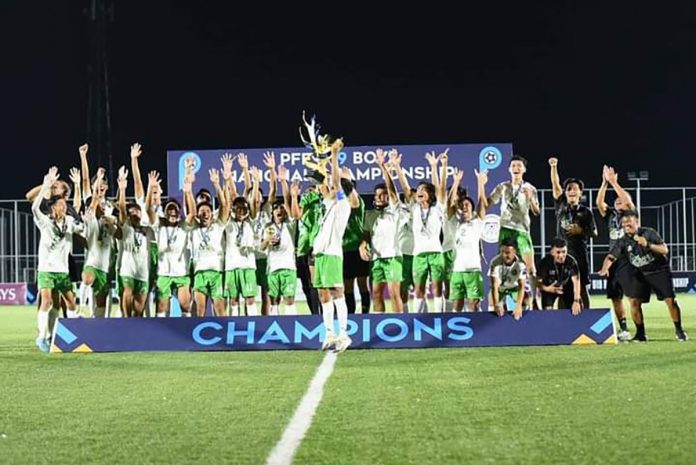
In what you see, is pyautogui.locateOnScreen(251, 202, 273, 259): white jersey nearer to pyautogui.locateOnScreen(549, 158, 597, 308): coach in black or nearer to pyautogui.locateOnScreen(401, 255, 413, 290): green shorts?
pyautogui.locateOnScreen(401, 255, 413, 290): green shorts

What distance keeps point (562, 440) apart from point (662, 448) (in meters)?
0.50

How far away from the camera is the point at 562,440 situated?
16.4 feet

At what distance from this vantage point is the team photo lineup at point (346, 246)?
37.7 ft

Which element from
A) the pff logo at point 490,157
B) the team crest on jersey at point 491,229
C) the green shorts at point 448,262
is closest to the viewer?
the green shorts at point 448,262

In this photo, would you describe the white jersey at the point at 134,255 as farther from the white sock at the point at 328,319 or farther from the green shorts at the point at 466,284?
the green shorts at the point at 466,284

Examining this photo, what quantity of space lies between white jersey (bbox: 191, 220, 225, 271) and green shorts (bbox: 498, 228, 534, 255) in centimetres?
374

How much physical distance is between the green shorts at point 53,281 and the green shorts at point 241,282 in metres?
2.22

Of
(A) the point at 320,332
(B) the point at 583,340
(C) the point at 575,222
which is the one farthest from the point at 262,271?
(B) the point at 583,340

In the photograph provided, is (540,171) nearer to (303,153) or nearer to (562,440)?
(303,153)

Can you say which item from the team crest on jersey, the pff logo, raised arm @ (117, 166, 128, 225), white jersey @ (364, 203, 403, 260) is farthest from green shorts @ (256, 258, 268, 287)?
the pff logo

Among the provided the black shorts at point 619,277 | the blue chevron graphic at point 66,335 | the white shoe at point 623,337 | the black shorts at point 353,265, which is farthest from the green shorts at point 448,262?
the blue chevron graphic at point 66,335

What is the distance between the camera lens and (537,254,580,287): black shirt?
11.7m

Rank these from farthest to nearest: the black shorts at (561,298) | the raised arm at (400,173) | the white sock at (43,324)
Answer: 1. the black shorts at (561,298)
2. the raised arm at (400,173)
3. the white sock at (43,324)

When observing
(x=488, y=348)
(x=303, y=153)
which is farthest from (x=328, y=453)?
(x=303, y=153)
